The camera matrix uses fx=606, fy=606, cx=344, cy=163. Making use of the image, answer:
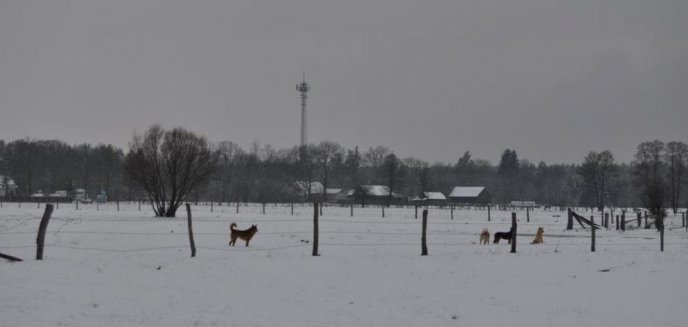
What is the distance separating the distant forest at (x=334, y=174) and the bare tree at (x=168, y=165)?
5205cm

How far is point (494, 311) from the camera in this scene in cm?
1111

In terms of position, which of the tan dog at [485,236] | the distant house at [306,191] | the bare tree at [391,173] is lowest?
the tan dog at [485,236]

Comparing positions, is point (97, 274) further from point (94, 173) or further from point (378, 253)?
point (94, 173)

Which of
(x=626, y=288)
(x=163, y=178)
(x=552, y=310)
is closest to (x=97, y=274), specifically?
(x=552, y=310)

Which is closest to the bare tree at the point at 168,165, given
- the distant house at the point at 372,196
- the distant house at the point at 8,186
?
the distant house at the point at 372,196

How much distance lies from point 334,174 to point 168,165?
110441mm

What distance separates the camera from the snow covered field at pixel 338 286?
33.6ft

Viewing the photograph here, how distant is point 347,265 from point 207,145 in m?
29.1

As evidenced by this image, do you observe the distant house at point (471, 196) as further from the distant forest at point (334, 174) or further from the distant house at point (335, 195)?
the distant house at point (335, 195)

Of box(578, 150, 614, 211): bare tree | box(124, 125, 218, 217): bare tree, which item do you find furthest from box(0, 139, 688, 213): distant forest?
box(124, 125, 218, 217): bare tree

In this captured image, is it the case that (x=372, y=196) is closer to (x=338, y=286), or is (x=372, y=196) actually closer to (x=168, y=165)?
(x=168, y=165)

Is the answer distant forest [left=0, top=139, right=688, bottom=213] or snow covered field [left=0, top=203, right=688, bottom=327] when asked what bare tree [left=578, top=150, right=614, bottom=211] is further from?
snow covered field [left=0, top=203, right=688, bottom=327]

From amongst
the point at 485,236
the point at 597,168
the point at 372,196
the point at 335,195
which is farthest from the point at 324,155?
the point at 485,236

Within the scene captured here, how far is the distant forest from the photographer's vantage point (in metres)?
Result: 100
